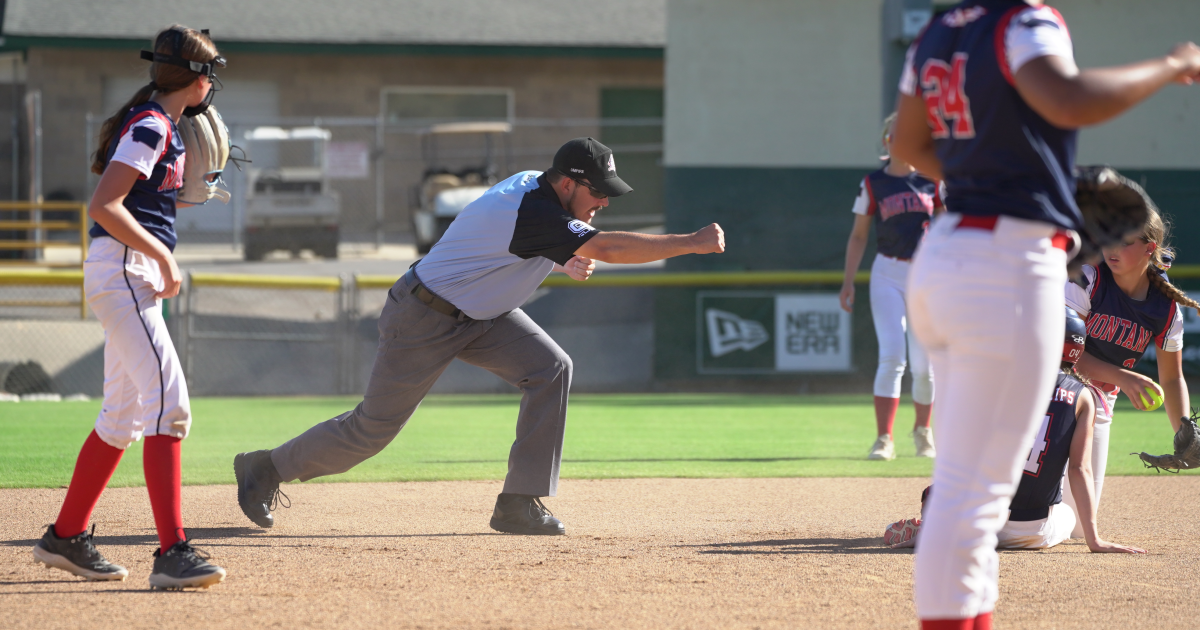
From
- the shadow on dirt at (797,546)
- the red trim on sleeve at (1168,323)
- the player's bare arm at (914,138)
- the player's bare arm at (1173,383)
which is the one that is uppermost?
the player's bare arm at (914,138)

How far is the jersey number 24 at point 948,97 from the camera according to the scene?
2521 millimetres

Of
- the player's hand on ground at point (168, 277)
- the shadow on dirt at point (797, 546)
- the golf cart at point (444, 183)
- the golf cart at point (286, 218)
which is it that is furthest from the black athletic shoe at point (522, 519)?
the golf cart at point (286, 218)

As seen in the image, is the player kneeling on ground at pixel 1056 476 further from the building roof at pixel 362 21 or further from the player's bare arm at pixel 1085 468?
the building roof at pixel 362 21

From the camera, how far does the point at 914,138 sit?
281cm

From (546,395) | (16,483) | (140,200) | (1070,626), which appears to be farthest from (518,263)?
(16,483)

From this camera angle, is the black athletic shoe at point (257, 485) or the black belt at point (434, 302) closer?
the black belt at point (434, 302)

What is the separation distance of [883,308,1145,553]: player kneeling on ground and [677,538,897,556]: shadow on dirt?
0.13 meters

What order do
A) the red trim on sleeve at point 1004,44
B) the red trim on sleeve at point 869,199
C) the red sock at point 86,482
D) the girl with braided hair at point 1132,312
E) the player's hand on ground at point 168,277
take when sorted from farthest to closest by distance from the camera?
the red trim on sleeve at point 869,199
the girl with braided hair at point 1132,312
the red sock at point 86,482
the player's hand on ground at point 168,277
the red trim on sleeve at point 1004,44

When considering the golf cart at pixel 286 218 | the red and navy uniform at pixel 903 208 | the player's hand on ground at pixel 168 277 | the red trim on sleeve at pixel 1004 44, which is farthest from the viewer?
the golf cart at pixel 286 218

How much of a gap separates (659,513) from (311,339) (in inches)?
327

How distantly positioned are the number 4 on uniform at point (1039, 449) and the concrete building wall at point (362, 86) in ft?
58.8

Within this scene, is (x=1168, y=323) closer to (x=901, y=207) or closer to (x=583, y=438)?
(x=901, y=207)

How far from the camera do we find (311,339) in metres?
13.0

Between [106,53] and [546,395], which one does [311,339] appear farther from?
[106,53]
